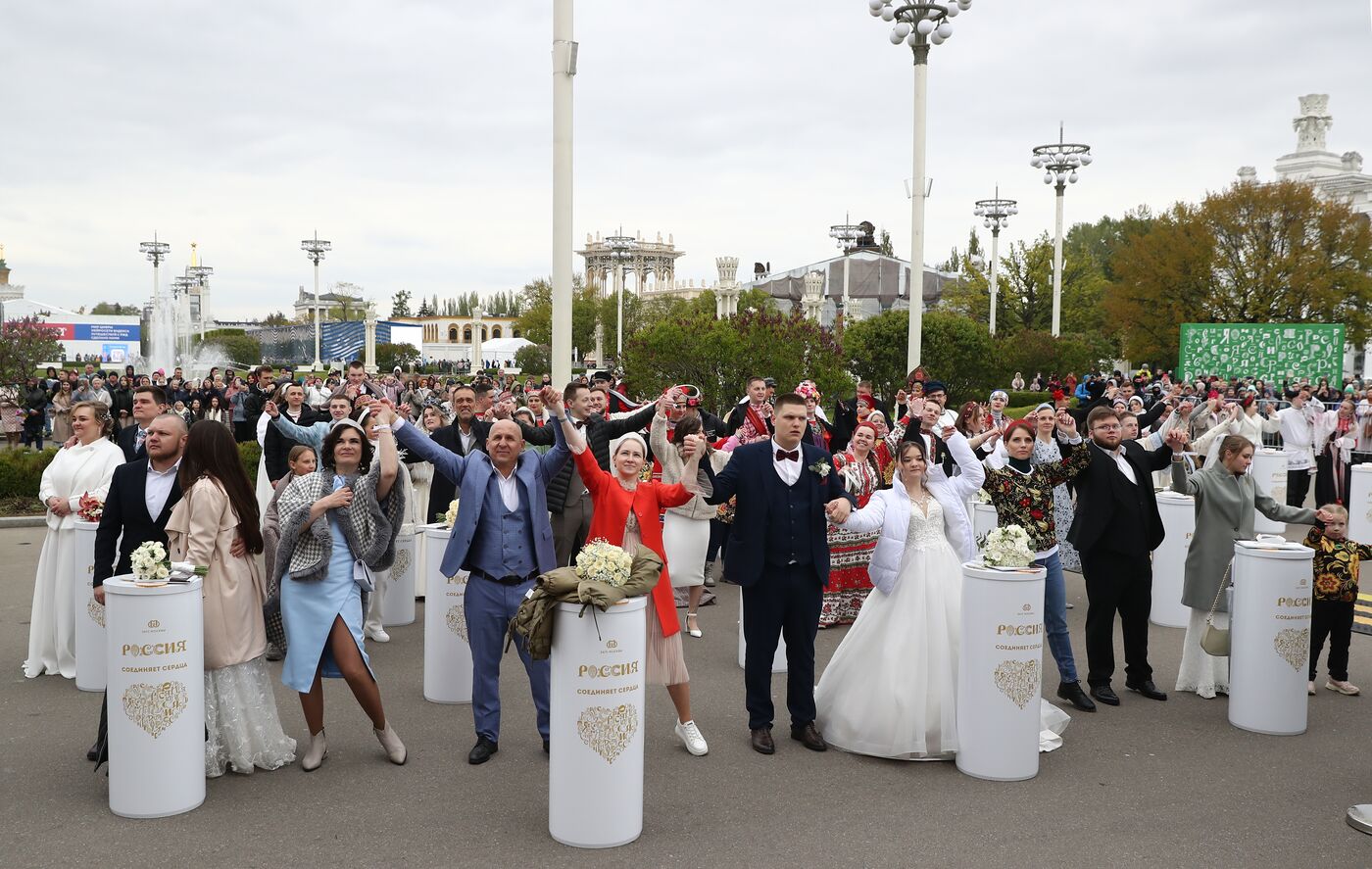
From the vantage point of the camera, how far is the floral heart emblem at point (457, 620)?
24.7ft

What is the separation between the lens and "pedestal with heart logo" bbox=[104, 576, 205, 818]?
17.7 ft

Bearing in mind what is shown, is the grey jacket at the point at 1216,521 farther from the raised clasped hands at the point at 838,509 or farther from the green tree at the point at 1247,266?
the green tree at the point at 1247,266

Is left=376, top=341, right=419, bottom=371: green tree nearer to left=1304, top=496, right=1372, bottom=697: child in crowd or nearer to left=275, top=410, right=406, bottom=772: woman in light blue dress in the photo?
left=275, top=410, right=406, bottom=772: woman in light blue dress

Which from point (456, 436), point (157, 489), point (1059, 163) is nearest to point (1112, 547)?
point (456, 436)

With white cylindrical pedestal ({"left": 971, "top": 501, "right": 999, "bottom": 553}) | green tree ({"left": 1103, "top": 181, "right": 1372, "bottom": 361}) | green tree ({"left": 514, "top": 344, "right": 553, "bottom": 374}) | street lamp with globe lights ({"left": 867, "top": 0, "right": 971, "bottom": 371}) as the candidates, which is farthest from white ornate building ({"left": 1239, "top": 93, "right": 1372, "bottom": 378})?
white cylindrical pedestal ({"left": 971, "top": 501, "right": 999, "bottom": 553})

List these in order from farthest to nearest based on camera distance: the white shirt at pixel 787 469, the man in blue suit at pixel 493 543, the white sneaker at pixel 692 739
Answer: the white shirt at pixel 787 469 < the white sneaker at pixel 692 739 < the man in blue suit at pixel 493 543

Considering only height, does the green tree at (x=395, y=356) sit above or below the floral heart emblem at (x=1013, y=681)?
above

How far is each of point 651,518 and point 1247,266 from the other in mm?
44560

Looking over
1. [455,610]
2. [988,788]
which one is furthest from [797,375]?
[988,788]

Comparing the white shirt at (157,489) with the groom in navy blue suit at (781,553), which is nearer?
the white shirt at (157,489)

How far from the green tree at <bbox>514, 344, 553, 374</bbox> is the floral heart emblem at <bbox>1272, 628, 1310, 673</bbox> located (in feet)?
264

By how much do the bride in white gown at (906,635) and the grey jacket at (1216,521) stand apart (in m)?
2.13

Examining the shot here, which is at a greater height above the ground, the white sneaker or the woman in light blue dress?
the woman in light blue dress

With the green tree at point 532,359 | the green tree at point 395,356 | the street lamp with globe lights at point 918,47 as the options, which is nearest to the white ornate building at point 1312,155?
the green tree at point 532,359
